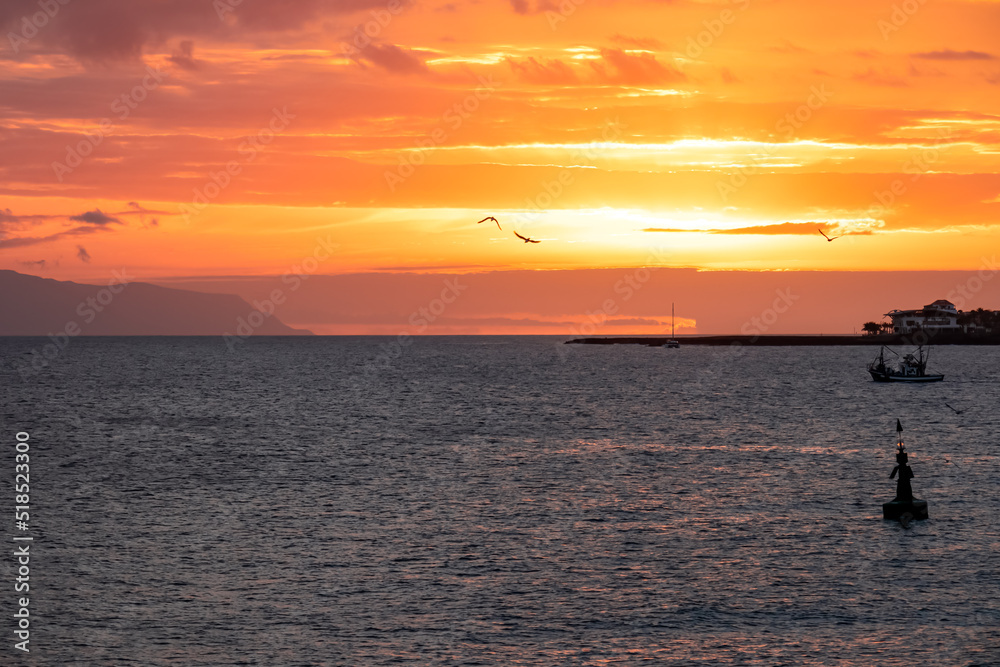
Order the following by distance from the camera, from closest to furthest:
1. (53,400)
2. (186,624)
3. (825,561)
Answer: (186,624), (825,561), (53,400)

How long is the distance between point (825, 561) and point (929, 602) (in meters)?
6.10

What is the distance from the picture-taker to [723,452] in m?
77.1

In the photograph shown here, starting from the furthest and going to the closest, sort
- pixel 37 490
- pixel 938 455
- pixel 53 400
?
pixel 53 400 < pixel 938 455 < pixel 37 490

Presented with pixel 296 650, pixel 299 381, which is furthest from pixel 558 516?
pixel 299 381

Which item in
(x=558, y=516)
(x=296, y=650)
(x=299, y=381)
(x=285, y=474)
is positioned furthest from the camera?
(x=299, y=381)

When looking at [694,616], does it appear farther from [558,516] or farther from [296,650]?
[558,516]

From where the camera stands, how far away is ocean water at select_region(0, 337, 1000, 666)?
103ft

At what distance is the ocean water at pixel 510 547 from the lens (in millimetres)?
31266

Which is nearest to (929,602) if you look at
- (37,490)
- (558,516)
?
(558,516)

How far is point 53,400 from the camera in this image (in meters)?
137

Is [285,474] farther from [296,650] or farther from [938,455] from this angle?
[938,455]

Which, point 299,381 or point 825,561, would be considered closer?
point 825,561

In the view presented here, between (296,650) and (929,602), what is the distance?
2293 centimetres

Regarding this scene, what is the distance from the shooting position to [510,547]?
43.8 meters
